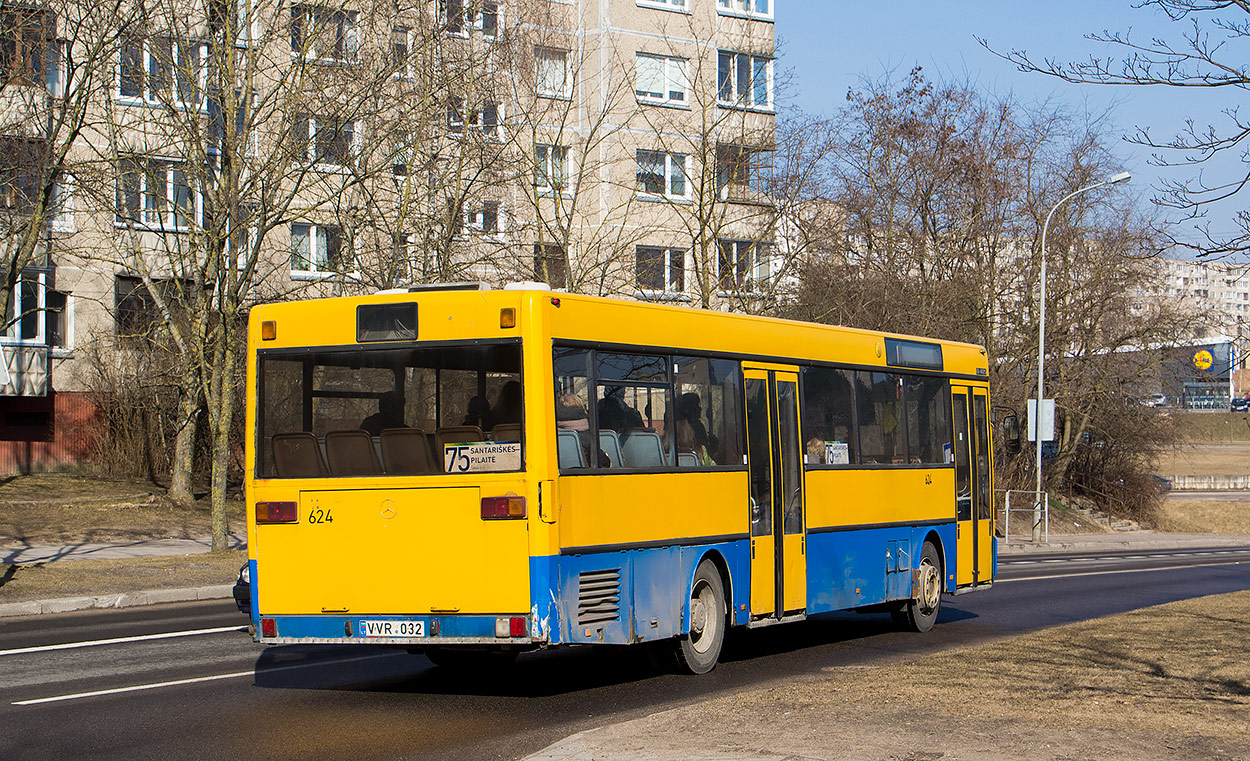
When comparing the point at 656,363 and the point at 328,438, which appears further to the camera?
the point at 656,363

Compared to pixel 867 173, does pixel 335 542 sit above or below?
below

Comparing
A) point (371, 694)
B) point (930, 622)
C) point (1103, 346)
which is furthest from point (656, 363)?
point (1103, 346)

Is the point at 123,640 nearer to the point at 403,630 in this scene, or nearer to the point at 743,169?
the point at 403,630

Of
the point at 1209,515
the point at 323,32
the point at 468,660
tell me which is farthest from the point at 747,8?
the point at 468,660

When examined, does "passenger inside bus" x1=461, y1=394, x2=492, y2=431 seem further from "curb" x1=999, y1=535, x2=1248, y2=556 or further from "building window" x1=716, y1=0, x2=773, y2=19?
"building window" x1=716, y1=0, x2=773, y2=19

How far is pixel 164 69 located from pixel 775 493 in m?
14.7

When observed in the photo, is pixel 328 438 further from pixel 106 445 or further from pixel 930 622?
pixel 106 445

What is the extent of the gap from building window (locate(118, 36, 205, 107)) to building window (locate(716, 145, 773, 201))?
1408 cm

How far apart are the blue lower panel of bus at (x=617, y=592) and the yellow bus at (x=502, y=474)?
0.6 inches

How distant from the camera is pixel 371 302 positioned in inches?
426

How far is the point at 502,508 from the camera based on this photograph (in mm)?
10148

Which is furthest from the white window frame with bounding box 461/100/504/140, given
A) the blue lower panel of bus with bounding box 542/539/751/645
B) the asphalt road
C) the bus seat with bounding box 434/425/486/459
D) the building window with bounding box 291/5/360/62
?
the bus seat with bounding box 434/425/486/459

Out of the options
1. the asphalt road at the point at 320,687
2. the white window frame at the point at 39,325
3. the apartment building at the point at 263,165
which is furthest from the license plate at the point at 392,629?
the white window frame at the point at 39,325

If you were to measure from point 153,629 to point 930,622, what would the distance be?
8.32m
